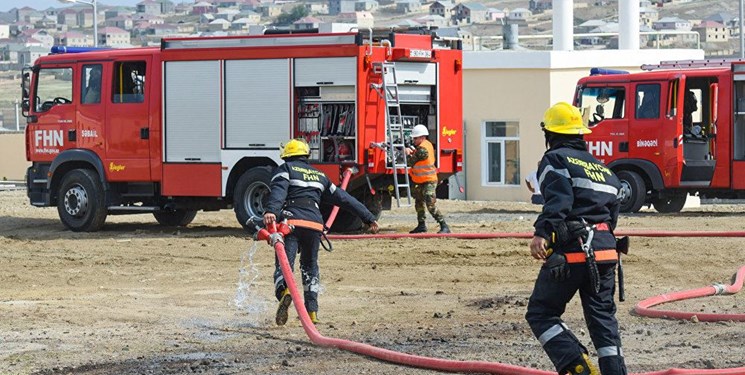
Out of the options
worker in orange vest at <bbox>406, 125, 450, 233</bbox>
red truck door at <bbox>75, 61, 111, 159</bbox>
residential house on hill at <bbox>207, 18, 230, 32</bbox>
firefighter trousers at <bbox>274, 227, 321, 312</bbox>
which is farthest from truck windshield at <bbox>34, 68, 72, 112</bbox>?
residential house on hill at <bbox>207, 18, 230, 32</bbox>

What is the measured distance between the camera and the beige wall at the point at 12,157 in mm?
47156

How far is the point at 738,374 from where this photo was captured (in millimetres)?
8820

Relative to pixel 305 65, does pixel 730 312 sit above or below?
below

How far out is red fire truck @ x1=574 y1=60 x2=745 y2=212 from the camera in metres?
23.2

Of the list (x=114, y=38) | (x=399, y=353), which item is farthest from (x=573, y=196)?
(x=114, y=38)

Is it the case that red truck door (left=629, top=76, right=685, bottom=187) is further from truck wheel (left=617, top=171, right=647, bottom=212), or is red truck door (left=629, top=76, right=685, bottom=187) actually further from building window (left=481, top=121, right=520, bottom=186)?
building window (left=481, top=121, right=520, bottom=186)

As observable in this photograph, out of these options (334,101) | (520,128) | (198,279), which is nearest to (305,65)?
(334,101)

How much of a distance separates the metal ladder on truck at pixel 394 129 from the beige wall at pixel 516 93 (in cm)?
1462

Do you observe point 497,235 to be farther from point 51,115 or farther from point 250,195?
point 51,115

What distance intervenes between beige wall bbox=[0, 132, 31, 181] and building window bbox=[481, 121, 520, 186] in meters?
18.4

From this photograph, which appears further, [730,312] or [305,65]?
[305,65]

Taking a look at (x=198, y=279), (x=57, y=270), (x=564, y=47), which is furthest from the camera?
(x=564, y=47)

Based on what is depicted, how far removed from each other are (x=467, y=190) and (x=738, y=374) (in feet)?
88.8

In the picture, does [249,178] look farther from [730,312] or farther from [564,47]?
[564,47]
